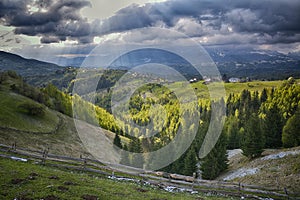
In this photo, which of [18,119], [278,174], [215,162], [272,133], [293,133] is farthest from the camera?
[272,133]

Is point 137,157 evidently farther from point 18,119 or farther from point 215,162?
point 18,119

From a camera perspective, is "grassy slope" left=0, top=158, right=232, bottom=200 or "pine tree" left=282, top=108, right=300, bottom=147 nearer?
"grassy slope" left=0, top=158, right=232, bottom=200

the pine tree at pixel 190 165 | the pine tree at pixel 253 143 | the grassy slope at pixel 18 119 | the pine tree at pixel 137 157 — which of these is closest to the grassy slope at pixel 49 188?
the pine tree at pixel 190 165

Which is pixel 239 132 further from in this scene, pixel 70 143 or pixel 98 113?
pixel 98 113

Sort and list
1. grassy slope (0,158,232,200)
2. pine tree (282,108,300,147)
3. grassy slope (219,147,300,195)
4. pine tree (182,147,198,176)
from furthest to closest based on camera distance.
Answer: pine tree (282,108,300,147)
pine tree (182,147,198,176)
grassy slope (219,147,300,195)
grassy slope (0,158,232,200)

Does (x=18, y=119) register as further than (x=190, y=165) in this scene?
Yes

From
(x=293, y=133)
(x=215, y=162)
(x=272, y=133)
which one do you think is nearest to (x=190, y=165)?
(x=215, y=162)

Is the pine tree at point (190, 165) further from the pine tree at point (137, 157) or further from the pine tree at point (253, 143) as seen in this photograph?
the pine tree at point (137, 157)


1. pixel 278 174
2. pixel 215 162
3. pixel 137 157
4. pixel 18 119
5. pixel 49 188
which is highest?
pixel 49 188

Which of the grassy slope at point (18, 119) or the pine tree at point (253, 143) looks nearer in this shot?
the pine tree at point (253, 143)

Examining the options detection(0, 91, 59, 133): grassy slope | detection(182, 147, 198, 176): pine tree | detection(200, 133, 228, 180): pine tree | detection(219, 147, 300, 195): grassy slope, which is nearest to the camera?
detection(219, 147, 300, 195): grassy slope

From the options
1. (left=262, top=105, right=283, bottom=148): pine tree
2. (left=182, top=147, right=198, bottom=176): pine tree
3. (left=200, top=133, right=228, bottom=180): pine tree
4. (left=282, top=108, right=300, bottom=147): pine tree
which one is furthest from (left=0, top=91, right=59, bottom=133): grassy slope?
(left=282, top=108, right=300, bottom=147): pine tree

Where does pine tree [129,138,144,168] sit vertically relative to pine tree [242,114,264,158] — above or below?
below

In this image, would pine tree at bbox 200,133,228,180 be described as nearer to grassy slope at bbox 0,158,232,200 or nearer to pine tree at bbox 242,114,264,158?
pine tree at bbox 242,114,264,158
